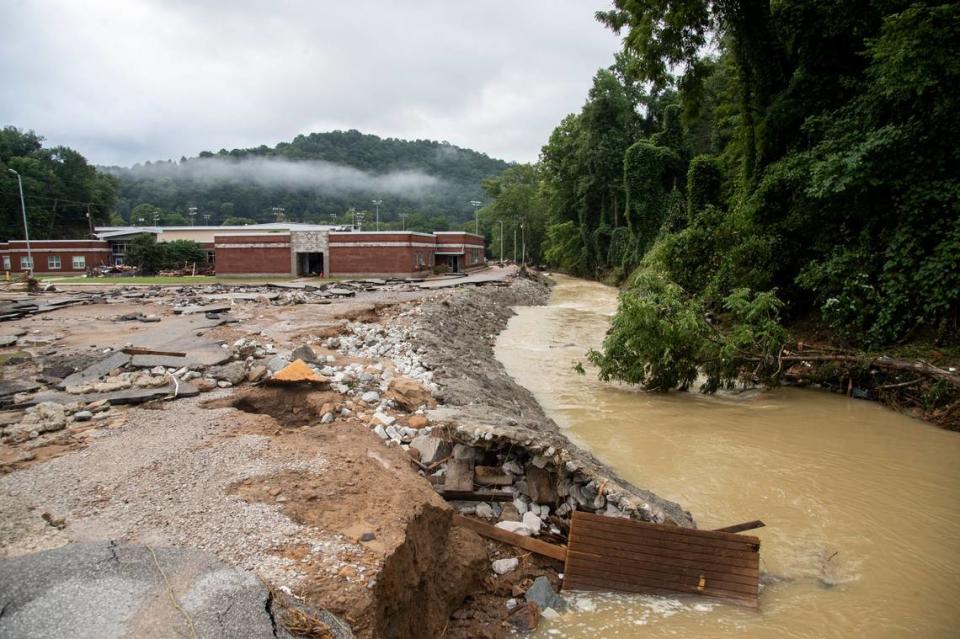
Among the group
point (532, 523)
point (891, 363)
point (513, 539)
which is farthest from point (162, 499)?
point (891, 363)

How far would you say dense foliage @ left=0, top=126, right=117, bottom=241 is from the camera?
64688mm

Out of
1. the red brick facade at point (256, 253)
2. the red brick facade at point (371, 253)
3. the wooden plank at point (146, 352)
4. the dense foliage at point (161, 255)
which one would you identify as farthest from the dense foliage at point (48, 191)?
the wooden plank at point (146, 352)

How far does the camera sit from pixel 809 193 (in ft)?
42.0

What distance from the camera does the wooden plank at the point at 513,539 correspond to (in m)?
4.96

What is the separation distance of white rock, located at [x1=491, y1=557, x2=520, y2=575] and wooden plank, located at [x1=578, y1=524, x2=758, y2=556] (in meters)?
0.68

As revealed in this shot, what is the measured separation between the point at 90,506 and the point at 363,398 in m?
3.55

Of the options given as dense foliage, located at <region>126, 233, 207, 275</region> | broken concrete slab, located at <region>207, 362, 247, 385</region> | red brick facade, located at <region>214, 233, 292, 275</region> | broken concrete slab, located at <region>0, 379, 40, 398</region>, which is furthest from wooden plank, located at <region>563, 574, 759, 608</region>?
dense foliage, located at <region>126, 233, 207, 275</region>

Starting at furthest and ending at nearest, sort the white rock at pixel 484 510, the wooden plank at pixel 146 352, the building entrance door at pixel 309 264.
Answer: the building entrance door at pixel 309 264
the wooden plank at pixel 146 352
the white rock at pixel 484 510

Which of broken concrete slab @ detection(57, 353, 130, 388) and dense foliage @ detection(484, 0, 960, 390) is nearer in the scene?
broken concrete slab @ detection(57, 353, 130, 388)

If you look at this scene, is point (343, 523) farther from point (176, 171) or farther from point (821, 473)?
point (176, 171)

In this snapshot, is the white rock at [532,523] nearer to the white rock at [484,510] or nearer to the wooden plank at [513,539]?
the wooden plank at [513,539]

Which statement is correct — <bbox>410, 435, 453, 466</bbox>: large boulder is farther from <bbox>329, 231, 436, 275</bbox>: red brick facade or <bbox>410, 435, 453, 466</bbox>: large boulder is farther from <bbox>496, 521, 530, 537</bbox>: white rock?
<bbox>329, 231, 436, 275</bbox>: red brick facade

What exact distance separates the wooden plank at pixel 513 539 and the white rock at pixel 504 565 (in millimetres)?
188

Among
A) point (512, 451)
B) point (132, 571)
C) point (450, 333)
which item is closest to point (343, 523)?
point (132, 571)
